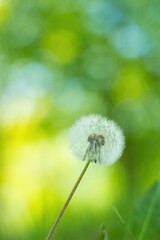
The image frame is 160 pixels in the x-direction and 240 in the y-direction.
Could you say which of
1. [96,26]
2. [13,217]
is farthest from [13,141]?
[13,217]

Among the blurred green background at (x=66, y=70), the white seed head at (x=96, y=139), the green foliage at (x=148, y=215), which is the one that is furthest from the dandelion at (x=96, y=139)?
the blurred green background at (x=66, y=70)

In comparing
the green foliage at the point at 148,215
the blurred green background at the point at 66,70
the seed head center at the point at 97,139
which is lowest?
the green foliage at the point at 148,215

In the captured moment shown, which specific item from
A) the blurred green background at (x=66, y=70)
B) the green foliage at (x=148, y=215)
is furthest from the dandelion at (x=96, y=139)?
the blurred green background at (x=66, y=70)

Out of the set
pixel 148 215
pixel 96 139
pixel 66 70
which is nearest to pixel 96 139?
pixel 96 139

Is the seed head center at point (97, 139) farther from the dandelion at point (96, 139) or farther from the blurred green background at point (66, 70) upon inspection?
the blurred green background at point (66, 70)

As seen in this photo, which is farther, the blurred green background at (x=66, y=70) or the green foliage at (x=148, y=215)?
the blurred green background at (x=66, y=70)

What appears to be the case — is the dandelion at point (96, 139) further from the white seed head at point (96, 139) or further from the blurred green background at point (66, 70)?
the blurred green background at point (66, 70)

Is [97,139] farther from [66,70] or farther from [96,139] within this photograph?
[66,70]

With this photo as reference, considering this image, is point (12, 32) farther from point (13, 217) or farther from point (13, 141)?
point (13, 217)

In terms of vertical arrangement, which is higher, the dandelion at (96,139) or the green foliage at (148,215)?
the dandelion at (96,139)
